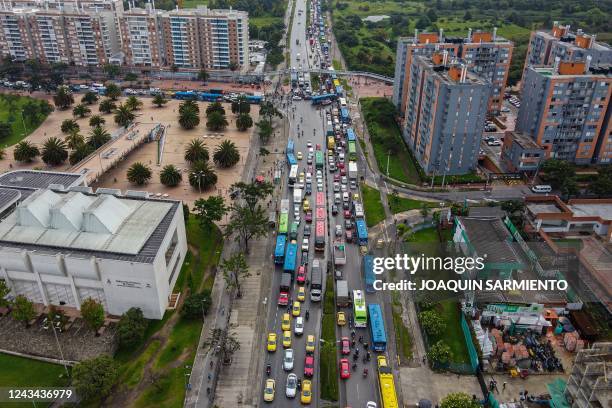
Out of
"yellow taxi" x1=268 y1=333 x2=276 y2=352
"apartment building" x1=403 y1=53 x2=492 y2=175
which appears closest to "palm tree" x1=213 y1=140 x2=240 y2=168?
"apartment building" x1=403 y1=53 x2=492 y2=175

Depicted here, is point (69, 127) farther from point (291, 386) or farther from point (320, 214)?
point (291, 386)

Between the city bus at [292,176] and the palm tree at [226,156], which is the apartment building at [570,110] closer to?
the city bus at [292,176]

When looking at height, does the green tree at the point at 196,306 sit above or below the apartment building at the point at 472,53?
below

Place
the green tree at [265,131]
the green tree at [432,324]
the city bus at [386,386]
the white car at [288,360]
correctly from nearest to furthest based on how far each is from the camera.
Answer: the city bus at [386,386]
the white car at [288,360]
the green tree at [432,324]
the green tree at [265,131]

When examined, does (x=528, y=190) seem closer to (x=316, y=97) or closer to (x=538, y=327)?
(x=538, y=327)

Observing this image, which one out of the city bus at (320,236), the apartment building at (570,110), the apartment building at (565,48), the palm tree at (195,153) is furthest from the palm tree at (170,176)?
the apartment building at (565,48)

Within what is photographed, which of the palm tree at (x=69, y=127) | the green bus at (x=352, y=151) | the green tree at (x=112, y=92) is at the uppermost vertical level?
the green tree at (x=112, y=92)

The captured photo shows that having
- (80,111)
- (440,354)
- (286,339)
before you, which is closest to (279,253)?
(286,339)
